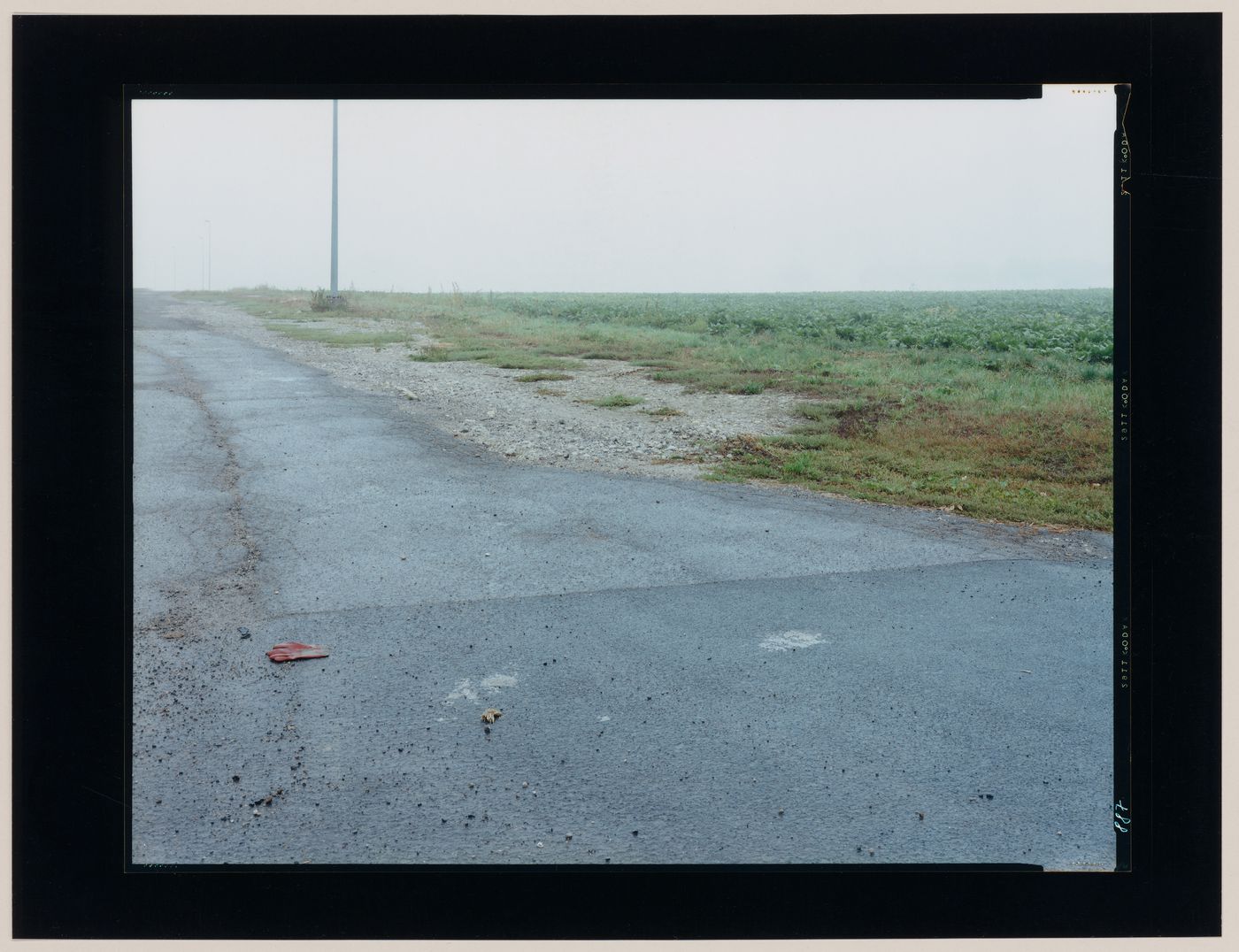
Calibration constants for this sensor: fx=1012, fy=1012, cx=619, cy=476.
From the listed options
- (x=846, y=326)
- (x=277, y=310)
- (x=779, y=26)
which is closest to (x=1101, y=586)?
(x=779, y=26)

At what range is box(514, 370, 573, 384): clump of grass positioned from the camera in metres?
11.2

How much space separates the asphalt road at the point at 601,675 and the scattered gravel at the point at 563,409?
770 millimetres

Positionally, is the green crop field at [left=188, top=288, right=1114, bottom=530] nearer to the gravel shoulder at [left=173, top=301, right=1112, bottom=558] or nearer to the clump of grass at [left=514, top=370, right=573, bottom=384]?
the clump of grass at [left=514, top=370, right=573, bottom=384]

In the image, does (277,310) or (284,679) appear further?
(277,310)

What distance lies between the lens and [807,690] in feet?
Answer: 13.3

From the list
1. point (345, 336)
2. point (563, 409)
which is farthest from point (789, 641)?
point (345, 336)

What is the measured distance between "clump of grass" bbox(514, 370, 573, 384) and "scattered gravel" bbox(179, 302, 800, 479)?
0.33ft

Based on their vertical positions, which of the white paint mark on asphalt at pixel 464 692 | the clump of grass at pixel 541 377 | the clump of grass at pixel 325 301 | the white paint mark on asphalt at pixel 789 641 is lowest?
the white paint mark on asphalt at pixel 464 692

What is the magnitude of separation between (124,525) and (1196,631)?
2973 mm

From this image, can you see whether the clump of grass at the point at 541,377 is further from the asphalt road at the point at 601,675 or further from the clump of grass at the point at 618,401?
the asphalt road at the point at 601,675

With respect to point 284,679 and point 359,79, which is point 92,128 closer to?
point 359,79

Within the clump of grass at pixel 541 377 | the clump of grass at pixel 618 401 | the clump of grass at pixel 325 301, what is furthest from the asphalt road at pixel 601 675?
the clump of grass at pixel 325 301

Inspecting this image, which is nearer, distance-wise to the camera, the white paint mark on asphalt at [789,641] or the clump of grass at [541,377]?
the white paint mark on asphalt at [789,641]

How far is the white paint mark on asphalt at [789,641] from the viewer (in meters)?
4.44
